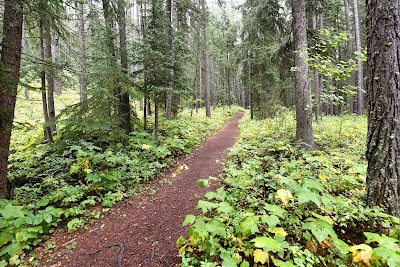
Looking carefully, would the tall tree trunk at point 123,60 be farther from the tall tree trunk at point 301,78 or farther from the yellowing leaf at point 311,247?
the yellowing leaf at point 311,247

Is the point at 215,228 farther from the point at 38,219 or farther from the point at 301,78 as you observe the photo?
the point at 301,78

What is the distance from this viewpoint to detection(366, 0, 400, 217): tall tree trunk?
8.86ft

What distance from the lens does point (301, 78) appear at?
6.22 m

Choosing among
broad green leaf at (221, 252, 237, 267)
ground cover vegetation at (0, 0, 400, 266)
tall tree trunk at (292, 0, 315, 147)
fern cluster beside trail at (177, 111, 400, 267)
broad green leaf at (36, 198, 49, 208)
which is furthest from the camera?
tall tree trunk at (292, 0, 315, 147)

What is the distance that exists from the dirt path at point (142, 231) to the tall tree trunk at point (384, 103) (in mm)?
3614

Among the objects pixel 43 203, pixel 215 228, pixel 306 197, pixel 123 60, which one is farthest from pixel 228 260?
pixel 123 60

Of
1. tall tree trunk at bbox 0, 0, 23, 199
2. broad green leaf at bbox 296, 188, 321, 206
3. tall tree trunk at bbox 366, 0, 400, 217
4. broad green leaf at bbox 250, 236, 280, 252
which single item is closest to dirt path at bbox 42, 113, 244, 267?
broad green leaf at bbox 250, 236, 280, 252

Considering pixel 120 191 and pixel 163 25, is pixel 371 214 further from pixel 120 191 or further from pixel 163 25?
pixel 163 25

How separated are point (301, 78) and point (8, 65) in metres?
8.26

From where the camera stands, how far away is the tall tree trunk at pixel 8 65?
12.2ft

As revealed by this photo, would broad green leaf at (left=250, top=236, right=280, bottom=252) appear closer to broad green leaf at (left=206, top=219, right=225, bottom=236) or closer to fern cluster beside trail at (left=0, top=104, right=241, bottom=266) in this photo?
broad green leaf at (left=206, top=219, right=225, bottom=236)

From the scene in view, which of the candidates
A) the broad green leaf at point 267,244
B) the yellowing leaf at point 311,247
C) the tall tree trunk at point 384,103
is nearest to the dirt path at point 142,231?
the broad green leaf at point 267,244

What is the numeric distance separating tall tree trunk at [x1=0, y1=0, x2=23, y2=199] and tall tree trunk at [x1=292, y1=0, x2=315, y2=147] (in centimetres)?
768

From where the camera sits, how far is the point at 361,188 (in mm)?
3561
